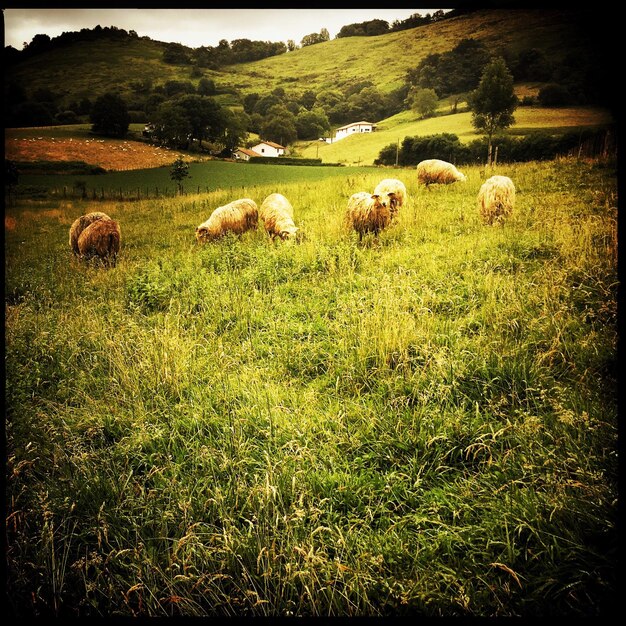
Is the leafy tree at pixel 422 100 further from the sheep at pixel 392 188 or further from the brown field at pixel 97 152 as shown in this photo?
the brown field at pixel 97 152

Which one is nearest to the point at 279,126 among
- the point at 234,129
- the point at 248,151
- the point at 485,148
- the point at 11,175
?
the point at 248,151

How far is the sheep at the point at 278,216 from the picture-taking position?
848 centimetres

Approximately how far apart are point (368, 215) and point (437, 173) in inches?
227

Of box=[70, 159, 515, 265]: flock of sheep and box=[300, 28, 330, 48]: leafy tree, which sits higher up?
box=[300, 28, 330, 48]: leafy tree

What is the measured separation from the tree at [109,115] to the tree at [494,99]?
8.81 meters

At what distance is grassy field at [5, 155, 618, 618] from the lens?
65.4 inches

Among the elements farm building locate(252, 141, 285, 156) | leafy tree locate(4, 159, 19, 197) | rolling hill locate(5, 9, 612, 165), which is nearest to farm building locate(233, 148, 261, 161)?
farm building locate(252, 141, 285, 156)

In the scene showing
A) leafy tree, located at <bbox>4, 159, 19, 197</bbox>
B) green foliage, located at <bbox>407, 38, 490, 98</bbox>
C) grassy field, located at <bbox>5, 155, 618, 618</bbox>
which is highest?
green foliage, located at <bbox>407, 38, 490, 98</bbox>

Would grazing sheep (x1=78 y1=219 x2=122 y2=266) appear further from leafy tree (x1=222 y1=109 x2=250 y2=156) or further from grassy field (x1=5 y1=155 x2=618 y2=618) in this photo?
leafy tree (x1=222 y1=109 x2=250 y2=156)

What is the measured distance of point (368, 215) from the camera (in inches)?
305

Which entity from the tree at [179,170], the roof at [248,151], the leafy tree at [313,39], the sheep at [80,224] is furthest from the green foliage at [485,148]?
the sheep at [80,224]

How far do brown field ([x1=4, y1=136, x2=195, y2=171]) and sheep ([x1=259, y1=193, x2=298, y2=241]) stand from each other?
8.47ft

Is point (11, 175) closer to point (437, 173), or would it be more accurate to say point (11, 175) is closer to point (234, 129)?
point (234, 129)

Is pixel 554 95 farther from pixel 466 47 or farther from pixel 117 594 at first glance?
pixel 117 594
